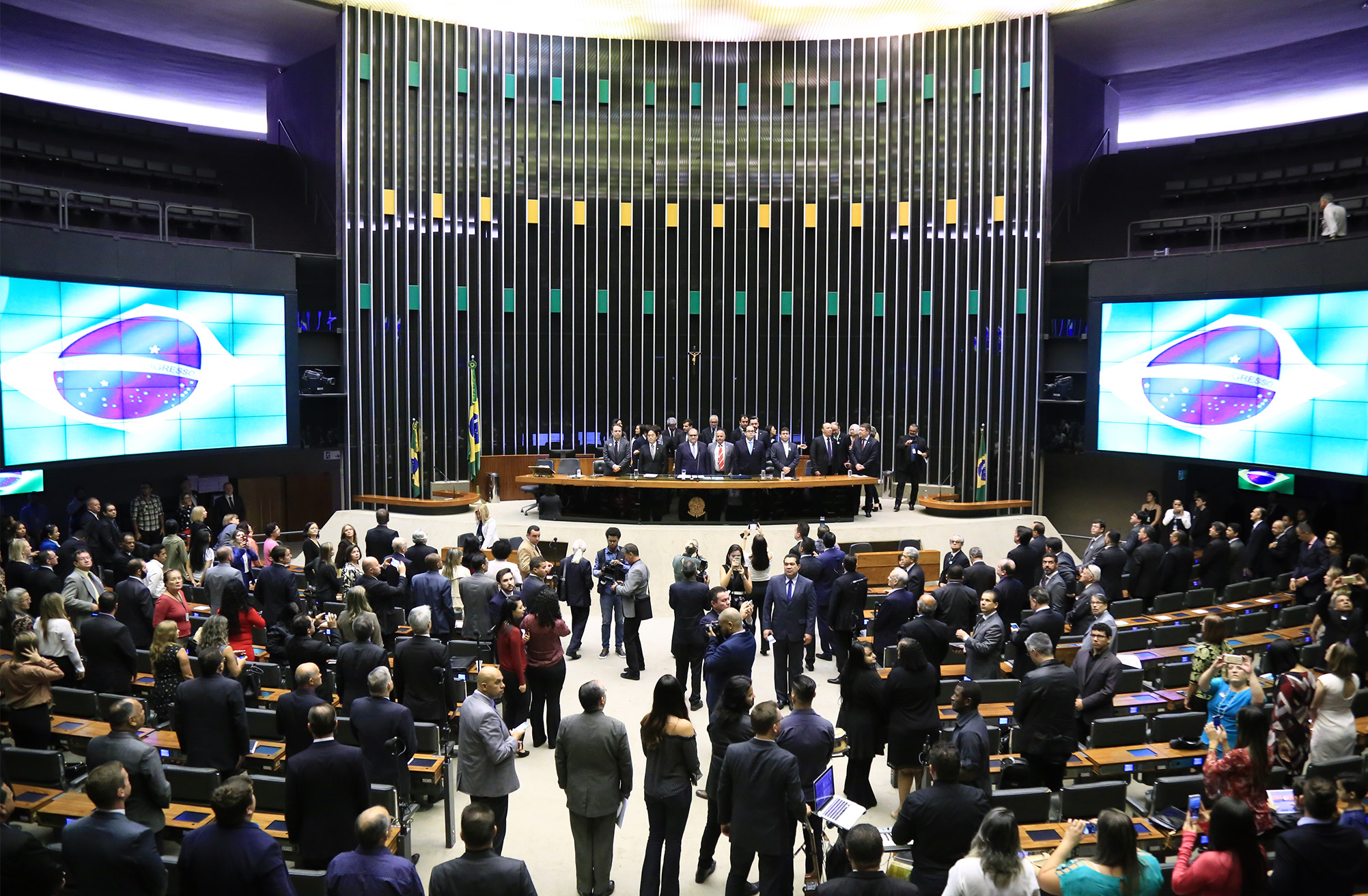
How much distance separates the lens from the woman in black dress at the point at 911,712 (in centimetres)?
627

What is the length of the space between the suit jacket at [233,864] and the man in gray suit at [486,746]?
1.43m

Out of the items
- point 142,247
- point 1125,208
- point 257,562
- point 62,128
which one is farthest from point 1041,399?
Answer: point 62,128

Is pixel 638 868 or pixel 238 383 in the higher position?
pixel 238 383

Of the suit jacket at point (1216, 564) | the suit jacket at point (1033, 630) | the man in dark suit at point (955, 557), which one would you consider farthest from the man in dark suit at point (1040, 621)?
the suit jacket at point (1216, 564)

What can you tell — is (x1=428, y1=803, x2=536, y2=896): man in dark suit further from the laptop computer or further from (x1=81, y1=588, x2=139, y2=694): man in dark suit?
(x1=81, y1=588, x2=139, y2=694): man in dark suit

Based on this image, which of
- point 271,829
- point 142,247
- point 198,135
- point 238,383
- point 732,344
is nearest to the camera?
point 271,829

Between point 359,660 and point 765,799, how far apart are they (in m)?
2.91

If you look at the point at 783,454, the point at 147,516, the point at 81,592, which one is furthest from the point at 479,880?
the point at 147,516

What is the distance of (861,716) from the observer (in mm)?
6297

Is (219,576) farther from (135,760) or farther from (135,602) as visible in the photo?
(135,760)

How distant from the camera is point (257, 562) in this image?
1066cm

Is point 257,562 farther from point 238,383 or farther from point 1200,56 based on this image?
point 1200,56

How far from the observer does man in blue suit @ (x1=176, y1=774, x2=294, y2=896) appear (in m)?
4.08

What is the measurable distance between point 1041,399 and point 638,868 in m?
13.3
